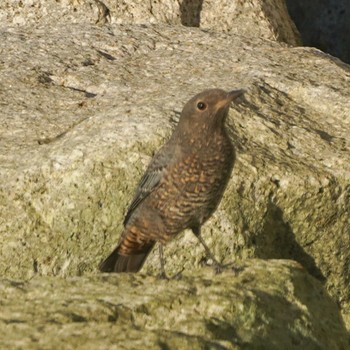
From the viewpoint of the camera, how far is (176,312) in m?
7.28

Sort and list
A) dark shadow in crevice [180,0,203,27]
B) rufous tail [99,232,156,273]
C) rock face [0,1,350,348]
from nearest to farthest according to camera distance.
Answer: rufous tail [99,232,156,273] → rock face [0,1,350,348] → dark shadow in crevice [180,0,203,27]

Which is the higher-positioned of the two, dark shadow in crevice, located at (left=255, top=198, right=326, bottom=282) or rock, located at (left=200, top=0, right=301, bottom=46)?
rock, located at (left=200, top=0, right=301, bottom=46)

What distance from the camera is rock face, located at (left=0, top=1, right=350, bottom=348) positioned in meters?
9.66

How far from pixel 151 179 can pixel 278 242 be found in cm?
159

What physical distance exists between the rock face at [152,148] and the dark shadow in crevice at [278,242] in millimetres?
12

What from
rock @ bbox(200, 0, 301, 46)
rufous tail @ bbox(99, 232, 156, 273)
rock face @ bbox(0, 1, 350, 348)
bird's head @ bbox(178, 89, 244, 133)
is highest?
bird's head @ bbox(178, 89, 244, 133)

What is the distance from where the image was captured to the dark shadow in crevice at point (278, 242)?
980cm

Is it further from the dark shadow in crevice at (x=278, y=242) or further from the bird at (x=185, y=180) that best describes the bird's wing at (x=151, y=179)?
the dark shadow in crevice at (x=278, y=242)

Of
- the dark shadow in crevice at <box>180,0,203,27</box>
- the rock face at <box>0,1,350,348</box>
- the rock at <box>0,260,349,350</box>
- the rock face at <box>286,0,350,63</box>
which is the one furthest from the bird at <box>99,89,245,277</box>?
the rock face at <box>286,0,350,63</box>

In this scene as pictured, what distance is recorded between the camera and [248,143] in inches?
404

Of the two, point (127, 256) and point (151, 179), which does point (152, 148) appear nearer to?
point (151, 179)

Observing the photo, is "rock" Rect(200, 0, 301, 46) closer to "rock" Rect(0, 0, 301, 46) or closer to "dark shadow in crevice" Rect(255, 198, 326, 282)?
"rock" Rect(0, 0, 301, 46)

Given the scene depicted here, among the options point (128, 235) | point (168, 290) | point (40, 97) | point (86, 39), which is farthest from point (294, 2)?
point (168, 290)

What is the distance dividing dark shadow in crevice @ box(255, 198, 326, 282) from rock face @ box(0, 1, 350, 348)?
12mm
